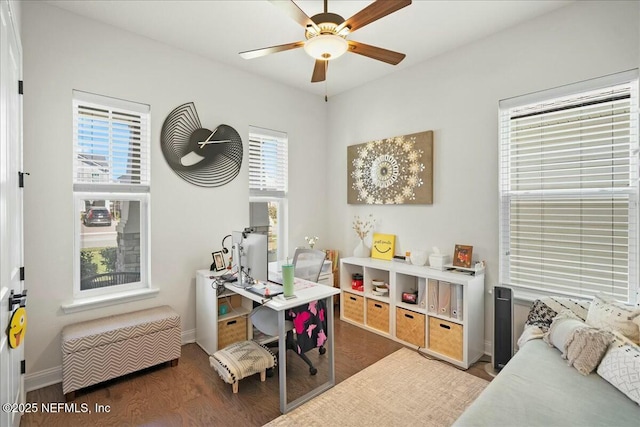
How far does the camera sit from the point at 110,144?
2834 millimetres

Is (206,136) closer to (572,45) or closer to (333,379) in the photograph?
(333,379)

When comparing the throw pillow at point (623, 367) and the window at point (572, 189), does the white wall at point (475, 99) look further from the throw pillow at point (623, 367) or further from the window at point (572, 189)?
the throw pillow at point (623, 367)

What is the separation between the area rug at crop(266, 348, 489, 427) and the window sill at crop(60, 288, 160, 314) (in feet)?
5.66

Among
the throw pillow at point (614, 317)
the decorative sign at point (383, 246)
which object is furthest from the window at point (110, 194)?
the throw pillow at point (614, 317)

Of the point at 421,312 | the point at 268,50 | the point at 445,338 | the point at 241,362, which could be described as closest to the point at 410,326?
the point at 421,312

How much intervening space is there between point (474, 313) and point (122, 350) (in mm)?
2959

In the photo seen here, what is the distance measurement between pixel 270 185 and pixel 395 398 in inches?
106

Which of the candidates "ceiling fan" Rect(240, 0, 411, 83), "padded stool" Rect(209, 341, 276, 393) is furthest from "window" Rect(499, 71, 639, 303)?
"padded stool" Rect(209, 341, 276, 393)

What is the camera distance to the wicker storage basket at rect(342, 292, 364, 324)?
3.65 meters

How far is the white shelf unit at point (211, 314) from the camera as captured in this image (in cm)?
291

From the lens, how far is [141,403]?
7.38ft

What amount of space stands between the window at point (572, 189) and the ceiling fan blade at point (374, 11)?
5.39 feet

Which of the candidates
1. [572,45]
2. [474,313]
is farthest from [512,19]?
[474,313]

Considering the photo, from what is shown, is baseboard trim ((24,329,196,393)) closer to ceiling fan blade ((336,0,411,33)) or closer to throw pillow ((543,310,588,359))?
ceiling fan blade ((336,0,411,33))
